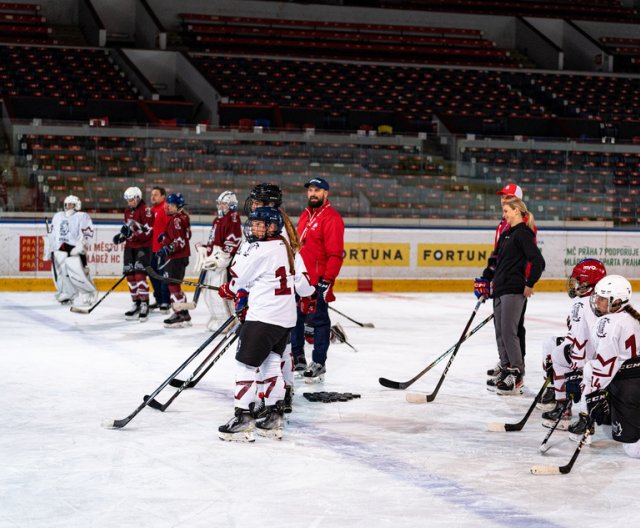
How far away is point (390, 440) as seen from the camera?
5.06 meters

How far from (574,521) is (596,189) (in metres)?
11.1

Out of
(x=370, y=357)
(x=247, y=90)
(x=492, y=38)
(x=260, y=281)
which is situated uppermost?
(x=492, y=38)

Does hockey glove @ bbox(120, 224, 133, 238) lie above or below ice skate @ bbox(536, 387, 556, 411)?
above

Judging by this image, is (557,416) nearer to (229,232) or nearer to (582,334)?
(582,334)

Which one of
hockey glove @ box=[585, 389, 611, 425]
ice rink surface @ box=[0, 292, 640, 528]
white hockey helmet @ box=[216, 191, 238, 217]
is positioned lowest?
ice rink surface @ box=[0, 292, 640, 528]

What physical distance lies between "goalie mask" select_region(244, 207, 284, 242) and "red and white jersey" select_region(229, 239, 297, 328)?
4cm

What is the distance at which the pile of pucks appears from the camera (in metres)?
6.03

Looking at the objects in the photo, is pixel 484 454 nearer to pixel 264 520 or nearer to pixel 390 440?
pixel 390 440

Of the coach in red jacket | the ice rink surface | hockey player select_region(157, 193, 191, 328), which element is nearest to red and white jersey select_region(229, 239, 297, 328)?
the ice rink surface

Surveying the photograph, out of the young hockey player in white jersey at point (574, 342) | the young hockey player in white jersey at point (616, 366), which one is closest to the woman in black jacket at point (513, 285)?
the young hockey player in white jersey at point (574, 342)

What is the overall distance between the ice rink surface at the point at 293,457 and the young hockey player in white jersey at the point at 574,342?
0.17 m

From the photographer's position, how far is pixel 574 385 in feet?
17.2

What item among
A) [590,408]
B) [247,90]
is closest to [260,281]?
[590,408]

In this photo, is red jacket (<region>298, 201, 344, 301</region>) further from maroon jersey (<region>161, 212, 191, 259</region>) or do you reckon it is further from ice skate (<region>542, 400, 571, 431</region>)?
maroon jersey (<region>161, 212, 191, 259</region>)
